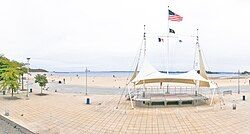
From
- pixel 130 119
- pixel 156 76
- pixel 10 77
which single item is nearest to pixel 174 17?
pixel 156 76

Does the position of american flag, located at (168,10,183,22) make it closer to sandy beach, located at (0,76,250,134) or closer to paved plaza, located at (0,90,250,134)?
paved plaza, located at (0,90,250,134)

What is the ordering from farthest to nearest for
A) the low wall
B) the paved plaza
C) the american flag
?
the american flag, the low wall, the paved plaza

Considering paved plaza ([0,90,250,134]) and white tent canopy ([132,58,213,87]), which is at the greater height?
white tent canopy ([132,58,213,87])

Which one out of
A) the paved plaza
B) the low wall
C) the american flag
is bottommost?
the low wall

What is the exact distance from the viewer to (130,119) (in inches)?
922

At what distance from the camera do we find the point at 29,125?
21281 mm

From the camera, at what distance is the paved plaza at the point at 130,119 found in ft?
65.5

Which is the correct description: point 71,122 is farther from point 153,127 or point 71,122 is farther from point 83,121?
point 153,127

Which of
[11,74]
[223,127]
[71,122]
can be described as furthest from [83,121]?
[11,74]

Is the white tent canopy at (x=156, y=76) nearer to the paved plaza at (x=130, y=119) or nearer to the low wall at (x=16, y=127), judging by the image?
the paved plaza at (x=130, y=119)

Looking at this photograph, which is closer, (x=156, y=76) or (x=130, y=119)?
(x=130, y=119)

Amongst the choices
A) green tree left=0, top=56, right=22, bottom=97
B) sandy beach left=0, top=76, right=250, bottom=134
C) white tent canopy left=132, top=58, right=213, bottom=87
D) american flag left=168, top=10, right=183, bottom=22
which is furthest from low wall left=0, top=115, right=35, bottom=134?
american flag left=168, top=10, right=183, bottom=22

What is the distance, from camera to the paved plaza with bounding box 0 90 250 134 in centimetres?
1997

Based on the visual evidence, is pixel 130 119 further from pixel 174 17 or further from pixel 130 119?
pixel 174 17
